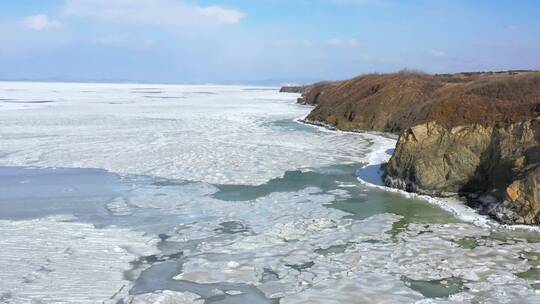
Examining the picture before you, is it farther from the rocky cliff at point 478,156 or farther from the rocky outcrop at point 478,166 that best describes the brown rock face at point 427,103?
the rocky outcrop at point 478,166

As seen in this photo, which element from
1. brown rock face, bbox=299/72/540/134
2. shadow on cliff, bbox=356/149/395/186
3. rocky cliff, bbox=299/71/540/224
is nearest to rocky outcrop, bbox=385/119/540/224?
rocky cliff, bbox=299/71/540/224

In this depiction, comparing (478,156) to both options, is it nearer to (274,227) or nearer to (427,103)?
(274,227)

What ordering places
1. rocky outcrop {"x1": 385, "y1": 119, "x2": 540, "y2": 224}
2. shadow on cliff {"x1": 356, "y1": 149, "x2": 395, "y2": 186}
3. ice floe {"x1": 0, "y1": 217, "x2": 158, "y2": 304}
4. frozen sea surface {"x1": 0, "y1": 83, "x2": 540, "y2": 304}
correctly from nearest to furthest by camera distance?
ice floe {"x1": 0, "y1": 217, "x2": 158, "y2": 304} < frozen sea surface {"x1": 0, "y1": 83, "x2": 540, "y2": 304} < rocky outcrop {"x1": 385, "y1": 119, "x2": 540, "y2": 224} < shadow on cliff {"x1": 356, "y1": 149, "x2": 395, "y2": 186}

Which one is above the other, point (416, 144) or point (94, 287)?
point (416, 144)

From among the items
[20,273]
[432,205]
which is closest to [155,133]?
[432,205]

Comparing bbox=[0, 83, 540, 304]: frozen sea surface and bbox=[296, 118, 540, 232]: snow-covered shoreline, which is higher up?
bbox=[296, 118, 540, 232]: snow-covered shoreline

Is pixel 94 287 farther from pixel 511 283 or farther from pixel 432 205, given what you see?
pixel 432 205

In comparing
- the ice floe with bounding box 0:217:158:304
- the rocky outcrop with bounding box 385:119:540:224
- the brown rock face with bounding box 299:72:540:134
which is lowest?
the ice floe with bounding box 0:217:158:304

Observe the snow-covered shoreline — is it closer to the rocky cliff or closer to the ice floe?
the rocky cliff

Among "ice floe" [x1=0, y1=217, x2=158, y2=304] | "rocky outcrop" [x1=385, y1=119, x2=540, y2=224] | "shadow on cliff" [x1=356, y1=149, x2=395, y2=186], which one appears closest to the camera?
"ice floe" [x1=0, y1=217, x2=158, y2=304]
